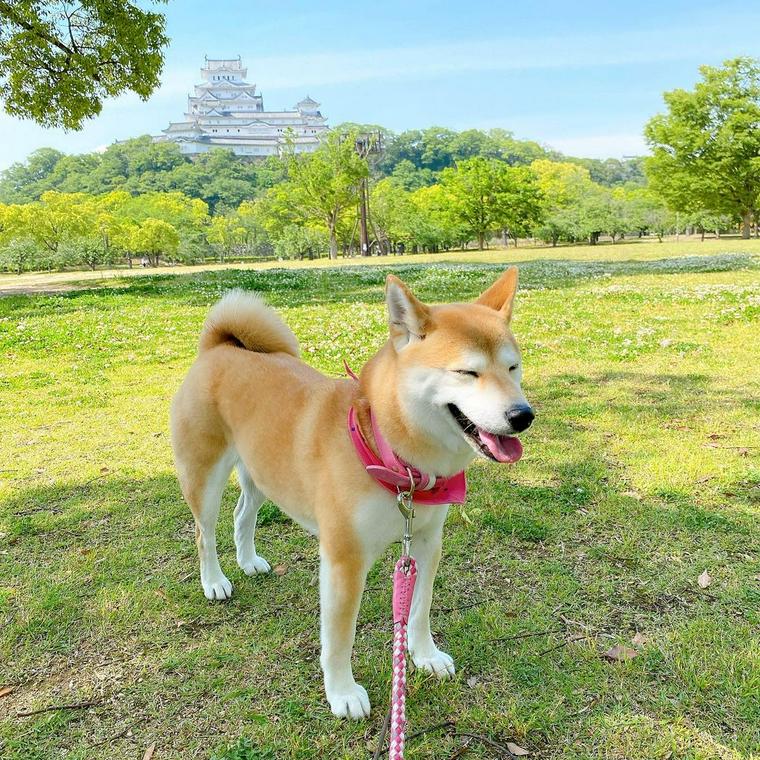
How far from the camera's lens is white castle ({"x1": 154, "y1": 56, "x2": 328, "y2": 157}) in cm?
16138

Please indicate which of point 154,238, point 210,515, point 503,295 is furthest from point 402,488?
point 154,238

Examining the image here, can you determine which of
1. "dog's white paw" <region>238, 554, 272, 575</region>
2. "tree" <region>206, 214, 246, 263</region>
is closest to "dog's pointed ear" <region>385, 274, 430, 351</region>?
"dog's white paw" <region>238, 554, 272, 575</region>

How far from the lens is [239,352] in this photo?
140 inches

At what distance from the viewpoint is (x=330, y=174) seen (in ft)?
178

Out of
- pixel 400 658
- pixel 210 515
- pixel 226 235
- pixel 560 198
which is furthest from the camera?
pixel 560 198

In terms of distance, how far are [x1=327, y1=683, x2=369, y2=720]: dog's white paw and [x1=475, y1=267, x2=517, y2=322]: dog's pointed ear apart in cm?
192

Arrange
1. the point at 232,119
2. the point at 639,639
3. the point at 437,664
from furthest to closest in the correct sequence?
the point at 232,119, the point at 639,639, the point at 437,664

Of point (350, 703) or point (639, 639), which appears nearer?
point (350, 703)

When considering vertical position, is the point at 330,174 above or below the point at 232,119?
below

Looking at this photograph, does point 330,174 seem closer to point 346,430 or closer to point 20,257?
point 20,257

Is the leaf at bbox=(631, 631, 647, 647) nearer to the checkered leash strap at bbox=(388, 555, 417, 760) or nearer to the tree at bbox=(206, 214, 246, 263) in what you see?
the checkered leash strap at bbox=(388, 555, 417, 760)

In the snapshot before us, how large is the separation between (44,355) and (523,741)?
10.0 m

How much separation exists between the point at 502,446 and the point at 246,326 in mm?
2063

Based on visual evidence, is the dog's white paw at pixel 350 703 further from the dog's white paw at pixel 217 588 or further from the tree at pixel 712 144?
the tree at pixel 712 144
